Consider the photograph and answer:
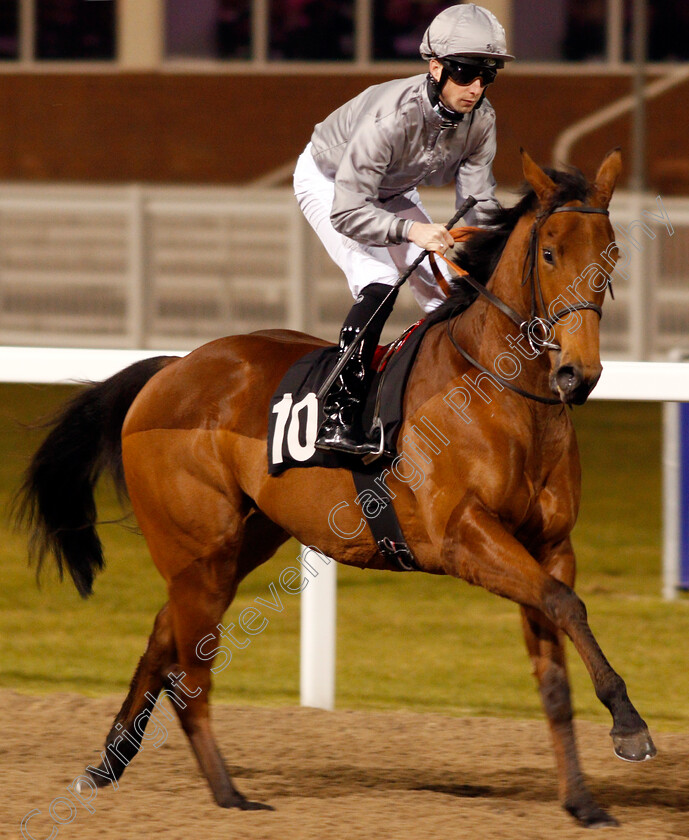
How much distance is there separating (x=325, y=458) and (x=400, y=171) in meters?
0.84

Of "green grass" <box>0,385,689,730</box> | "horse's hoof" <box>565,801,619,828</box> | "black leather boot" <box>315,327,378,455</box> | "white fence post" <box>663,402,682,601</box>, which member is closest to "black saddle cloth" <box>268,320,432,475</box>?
"black leather boot" <box>315,327,378,455</box>

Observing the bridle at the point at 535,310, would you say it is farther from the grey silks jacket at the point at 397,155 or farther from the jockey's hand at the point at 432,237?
the grey silks jacket at the point at 397,155

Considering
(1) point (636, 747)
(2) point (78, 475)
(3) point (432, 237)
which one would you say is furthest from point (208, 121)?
(1) point (636, 747)

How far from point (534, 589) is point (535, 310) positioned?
70 centimetres

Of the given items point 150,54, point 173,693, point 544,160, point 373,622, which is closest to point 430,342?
point 173,693

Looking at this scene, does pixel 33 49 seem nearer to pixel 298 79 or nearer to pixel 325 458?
pixel 298 79

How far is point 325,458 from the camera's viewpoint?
4020 mm

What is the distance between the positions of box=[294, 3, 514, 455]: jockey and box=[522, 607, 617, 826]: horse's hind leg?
0.70 meters

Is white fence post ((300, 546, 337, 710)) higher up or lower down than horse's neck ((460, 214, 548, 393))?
lower down

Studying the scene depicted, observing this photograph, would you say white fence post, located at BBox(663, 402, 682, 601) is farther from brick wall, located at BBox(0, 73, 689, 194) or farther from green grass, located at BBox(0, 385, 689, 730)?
brick wall, located at BBox(0, 73, 689, 194)

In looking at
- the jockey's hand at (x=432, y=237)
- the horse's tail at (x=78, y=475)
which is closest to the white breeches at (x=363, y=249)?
the jockey's hand at (x=432, y=237)

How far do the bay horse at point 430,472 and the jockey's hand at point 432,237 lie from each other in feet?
0.55

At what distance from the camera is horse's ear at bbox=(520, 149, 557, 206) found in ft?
11.8

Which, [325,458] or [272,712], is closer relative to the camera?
[325,458]
